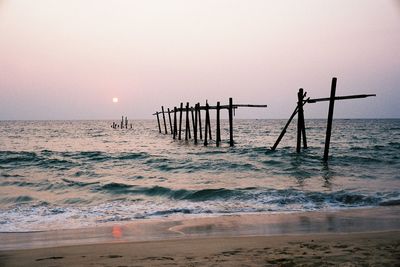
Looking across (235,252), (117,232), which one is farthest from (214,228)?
(235,252)

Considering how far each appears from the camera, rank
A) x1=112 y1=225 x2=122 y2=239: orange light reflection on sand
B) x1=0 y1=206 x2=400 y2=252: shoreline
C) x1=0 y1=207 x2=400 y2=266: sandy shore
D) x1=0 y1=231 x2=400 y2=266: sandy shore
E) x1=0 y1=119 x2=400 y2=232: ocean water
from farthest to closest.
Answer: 1. x1=0 y1=119 x2=400 y2=232: ocean water
2. x1=112 y1=225 x2=122 y2=239: orange light reflection on sand
3. x1=0 y1=206 x2=400 y2=252: shoreline
4. x1=0 y1=207 x2=400 y2=266: sandy shore
5. x1=0 y1=231 x2=400 y2=266: sandy shore

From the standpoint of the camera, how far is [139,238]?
6359mm

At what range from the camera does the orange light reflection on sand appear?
658 centimetres

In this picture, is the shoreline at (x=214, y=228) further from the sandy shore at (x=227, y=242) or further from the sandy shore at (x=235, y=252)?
the sandy shore at (x=235, y=252)

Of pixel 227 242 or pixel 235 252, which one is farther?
pixel 227 242

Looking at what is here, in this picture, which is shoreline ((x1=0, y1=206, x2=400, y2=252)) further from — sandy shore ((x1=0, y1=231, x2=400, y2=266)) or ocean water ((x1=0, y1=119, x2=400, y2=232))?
ocean water ((x1=0, y1=119, x2=400, y2=232))

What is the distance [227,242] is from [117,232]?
2.19 metres

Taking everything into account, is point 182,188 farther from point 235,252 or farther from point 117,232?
point 235,252

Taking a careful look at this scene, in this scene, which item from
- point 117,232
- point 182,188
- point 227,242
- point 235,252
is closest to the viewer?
point 235,252

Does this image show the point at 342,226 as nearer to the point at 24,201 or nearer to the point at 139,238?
the point at 139,238

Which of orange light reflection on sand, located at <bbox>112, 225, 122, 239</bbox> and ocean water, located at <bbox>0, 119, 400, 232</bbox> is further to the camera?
ocean water, located at <bbox>0, 119, 400, 232</bbox>

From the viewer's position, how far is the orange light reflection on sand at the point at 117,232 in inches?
259

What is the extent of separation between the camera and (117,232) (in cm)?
693

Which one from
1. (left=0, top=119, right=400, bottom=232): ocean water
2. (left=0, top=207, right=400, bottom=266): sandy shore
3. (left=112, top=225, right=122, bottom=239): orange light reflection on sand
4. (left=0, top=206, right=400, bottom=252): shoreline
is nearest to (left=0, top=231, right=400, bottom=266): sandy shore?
(left=0, top=207, right=400, bottom=266): sandy shore
